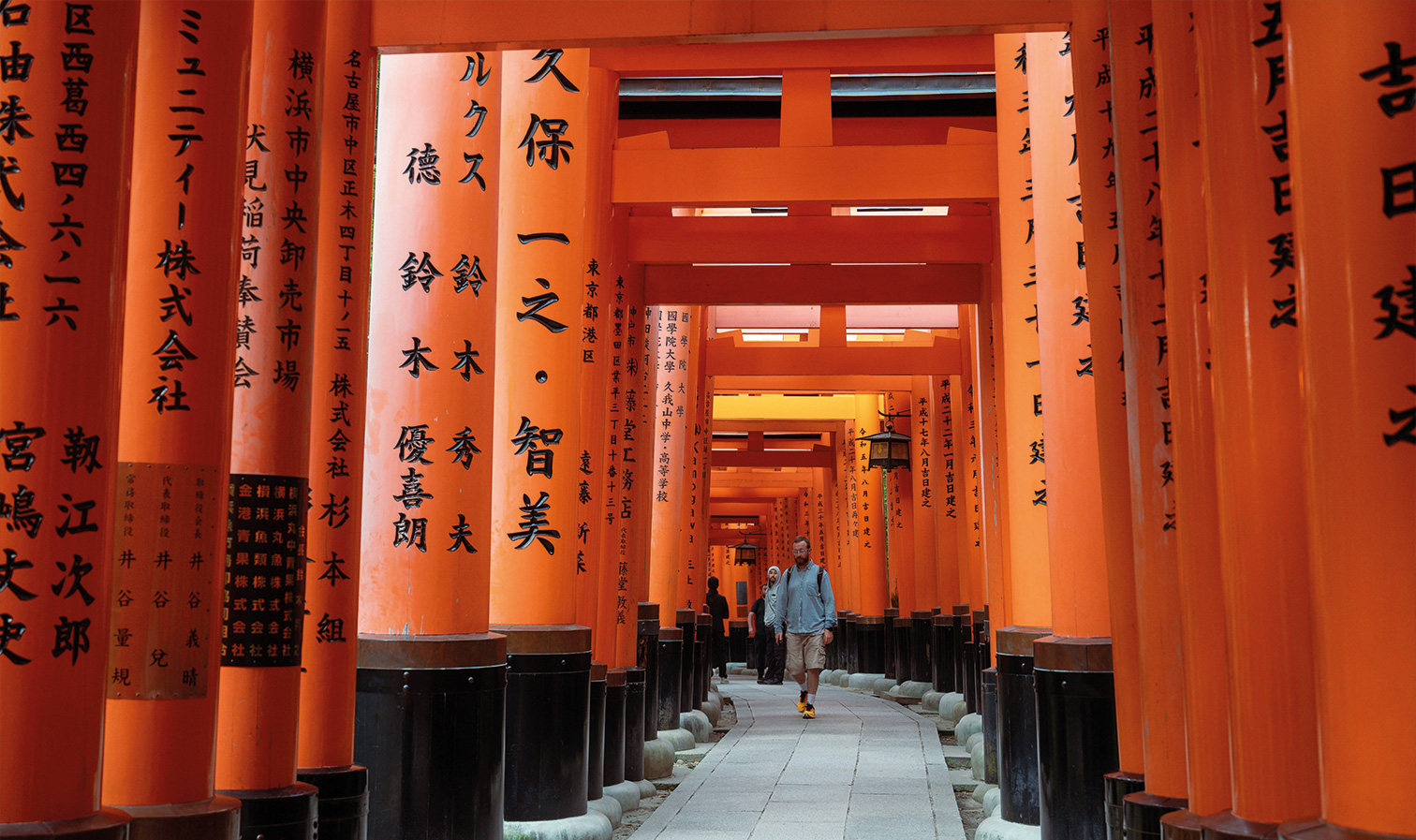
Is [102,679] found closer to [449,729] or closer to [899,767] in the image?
[449,729]

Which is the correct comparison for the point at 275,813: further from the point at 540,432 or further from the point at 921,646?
the point at 921,646

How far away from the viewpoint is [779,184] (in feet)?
27.1

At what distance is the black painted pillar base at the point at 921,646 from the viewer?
15492mm

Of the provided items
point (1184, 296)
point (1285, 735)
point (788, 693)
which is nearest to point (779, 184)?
point (1184, 296)

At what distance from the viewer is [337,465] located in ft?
13.6

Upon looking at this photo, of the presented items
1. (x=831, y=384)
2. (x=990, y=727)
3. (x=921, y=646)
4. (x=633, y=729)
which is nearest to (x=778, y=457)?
(x=921, y=646)

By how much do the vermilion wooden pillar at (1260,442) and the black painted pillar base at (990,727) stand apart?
215 inches

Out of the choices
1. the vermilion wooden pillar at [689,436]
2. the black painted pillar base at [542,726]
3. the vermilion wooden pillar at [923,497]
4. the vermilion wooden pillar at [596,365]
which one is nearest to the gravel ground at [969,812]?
the black painted pillar base at [542,726]

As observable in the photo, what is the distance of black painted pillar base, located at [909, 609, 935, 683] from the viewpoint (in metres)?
15.5

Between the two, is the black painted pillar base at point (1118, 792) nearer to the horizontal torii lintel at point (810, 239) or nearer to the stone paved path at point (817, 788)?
the stone paved path at point (817, 788)

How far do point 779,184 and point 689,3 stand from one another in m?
3.88

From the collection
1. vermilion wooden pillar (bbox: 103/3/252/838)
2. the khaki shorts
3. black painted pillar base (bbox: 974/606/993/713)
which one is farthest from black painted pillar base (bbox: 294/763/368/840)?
the khaki shorts

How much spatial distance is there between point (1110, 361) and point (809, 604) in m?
8.37

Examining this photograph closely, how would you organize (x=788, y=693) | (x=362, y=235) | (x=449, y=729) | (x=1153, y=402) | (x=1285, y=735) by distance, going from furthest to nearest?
(x=788, y=693) < (x=449, y=729) < (x=362, y=235) < (x=1153, y=402) < (x=1285, y=735)
